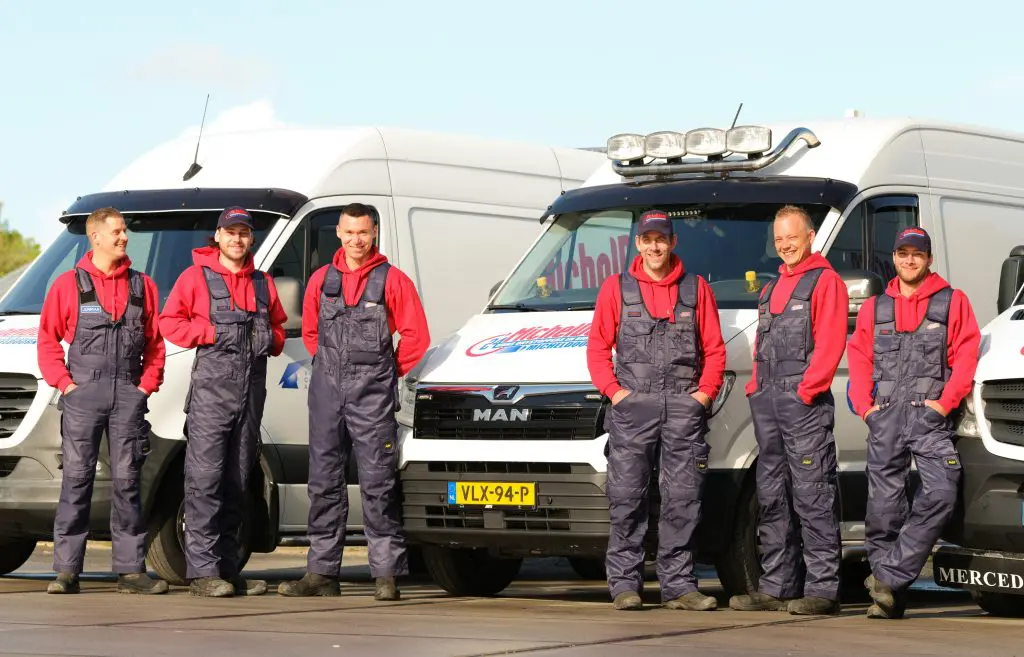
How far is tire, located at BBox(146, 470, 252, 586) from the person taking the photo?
10.8 metres

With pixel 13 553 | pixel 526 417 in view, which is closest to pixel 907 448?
pixel 526 417

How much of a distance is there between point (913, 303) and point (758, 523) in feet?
4.47

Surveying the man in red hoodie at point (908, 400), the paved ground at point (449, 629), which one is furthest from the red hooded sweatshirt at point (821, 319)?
the paved ground at point (449, 629)

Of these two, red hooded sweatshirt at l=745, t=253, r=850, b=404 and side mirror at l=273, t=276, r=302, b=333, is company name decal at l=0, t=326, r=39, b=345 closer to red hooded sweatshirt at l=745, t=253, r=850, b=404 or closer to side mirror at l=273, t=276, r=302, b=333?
side mirror at l=273, t=276, r=302, b=333

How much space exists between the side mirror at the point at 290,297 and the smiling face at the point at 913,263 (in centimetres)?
356

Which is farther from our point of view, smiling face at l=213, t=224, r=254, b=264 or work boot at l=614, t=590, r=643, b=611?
smiling face at l=213, t=224, r=254, b=264

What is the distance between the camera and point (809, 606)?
9227 millimetres

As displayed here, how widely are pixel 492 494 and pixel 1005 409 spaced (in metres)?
2.58

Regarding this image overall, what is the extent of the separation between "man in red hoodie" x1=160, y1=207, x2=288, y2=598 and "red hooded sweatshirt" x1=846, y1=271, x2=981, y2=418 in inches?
124

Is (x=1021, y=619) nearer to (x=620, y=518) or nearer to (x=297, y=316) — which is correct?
(x=620, y=518)

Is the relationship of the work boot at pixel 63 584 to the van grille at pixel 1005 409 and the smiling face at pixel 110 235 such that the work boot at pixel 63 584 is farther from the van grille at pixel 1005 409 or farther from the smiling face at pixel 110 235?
the van grille at pixel 1005 409

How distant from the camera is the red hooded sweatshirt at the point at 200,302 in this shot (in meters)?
10.0

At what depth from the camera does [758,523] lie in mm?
9469

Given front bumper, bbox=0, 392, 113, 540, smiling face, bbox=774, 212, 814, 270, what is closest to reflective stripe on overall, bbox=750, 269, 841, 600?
smiling face, bbox=774, 212, 814, 270
